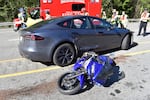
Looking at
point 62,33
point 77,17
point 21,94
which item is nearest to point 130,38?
point 77,17

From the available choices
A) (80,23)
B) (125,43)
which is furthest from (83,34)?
(125,43)

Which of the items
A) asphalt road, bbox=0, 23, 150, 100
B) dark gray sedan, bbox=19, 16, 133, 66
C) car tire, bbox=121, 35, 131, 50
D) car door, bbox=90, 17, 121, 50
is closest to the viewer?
asphalt road, bbox=0, 23, 150, 100

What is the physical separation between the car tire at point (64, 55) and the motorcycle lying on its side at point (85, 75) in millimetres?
1664

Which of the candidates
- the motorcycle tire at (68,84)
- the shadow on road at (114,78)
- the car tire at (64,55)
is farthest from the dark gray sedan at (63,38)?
the motorcycle tire at (68,84)

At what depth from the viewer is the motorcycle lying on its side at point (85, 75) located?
5.58 m

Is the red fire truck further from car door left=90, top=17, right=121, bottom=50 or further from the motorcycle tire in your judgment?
the motorcycle tire

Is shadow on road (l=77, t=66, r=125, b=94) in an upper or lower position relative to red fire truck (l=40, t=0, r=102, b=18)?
lower

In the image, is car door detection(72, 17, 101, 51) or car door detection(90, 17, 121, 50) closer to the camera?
car door detection(72, 17, 101, 51)

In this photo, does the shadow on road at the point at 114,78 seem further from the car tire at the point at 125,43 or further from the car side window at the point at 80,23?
→ the car tire at the point at 125,43

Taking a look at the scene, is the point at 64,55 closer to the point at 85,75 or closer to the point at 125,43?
the point at 85,75

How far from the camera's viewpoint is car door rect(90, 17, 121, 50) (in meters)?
8.63

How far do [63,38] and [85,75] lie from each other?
2.10m

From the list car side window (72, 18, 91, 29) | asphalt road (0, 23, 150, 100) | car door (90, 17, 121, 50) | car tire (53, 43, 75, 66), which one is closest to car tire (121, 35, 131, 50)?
car door (90, 17, 121, 50)

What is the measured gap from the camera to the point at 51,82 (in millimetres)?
6293
